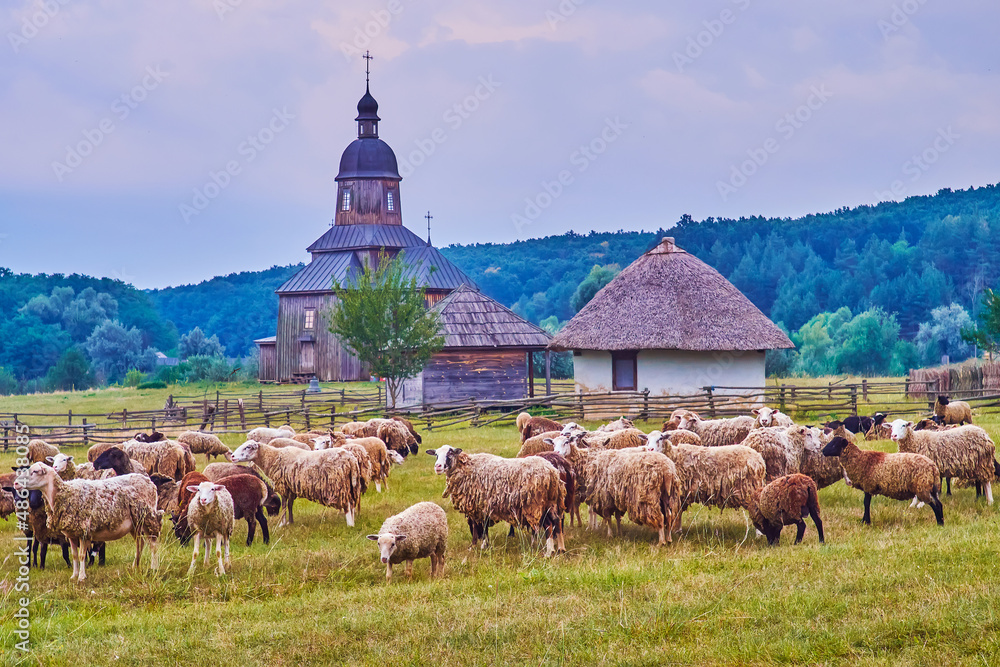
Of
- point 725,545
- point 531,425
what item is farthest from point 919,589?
point 531,425

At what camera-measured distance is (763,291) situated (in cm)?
10331

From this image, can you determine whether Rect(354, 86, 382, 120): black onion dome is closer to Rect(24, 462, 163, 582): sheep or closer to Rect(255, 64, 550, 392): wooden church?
Rect(255, 64, 550, 392): wooden church

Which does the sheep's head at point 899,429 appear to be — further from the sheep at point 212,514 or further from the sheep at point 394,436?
the sheep at point 394,436

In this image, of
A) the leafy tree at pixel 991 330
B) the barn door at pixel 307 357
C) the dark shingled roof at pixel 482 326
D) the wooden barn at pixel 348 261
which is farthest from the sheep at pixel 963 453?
the barn door at pixel 307 357

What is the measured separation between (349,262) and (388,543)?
4842 centimetres

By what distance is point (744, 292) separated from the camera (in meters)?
102

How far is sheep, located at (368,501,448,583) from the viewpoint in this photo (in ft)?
29.9

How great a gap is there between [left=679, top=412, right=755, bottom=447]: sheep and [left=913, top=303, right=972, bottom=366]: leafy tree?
63595mm

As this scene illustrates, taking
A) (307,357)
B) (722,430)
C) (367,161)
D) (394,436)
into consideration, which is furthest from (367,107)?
(722,430)

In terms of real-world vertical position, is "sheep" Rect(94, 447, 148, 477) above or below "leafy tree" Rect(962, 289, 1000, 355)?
below

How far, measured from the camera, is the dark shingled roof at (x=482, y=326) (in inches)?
1344

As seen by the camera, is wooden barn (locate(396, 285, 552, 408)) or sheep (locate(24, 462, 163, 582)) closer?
sheep (locate(24, 462, 163, 582))

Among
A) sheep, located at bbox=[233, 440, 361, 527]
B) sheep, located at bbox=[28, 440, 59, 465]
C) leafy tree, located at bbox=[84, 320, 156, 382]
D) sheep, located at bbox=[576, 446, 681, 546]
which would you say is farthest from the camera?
leafy tree, located at bbox=[84, 320, 156, 382]

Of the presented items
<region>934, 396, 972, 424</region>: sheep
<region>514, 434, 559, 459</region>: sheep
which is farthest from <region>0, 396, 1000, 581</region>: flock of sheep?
<region>934, 396, 972, 424</region>: sheep
